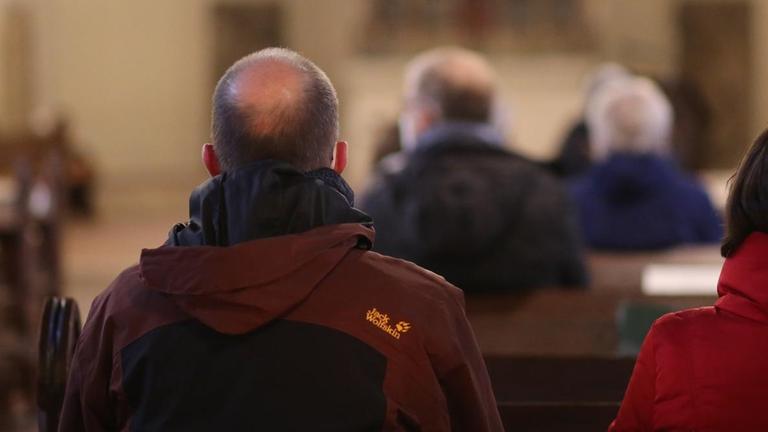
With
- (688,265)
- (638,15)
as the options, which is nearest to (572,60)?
(638,15)

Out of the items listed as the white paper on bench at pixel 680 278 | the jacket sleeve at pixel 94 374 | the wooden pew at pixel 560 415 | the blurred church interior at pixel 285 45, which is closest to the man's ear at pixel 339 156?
the jacket sleeve at pixel 94 374

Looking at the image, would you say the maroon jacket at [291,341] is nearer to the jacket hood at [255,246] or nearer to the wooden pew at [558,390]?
the jacket hood at [255,246]

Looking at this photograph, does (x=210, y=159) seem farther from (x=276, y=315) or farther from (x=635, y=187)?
(x=635, y=187)

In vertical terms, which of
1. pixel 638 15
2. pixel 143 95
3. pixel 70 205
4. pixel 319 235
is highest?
pixel 319 235

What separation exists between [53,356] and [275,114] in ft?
2.60

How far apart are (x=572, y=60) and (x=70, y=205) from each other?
16.8 feet

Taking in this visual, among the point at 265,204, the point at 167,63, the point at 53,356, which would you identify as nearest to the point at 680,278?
the point at 53,356

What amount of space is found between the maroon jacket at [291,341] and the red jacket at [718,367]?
290 millimetres

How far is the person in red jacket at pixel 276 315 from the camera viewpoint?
212cm

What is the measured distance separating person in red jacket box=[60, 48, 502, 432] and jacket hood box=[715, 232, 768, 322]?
1.31ft

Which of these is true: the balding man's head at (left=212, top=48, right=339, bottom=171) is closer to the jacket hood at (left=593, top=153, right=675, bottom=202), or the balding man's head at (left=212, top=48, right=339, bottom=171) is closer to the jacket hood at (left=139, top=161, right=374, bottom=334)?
the jacket hood at (left=139, top=161, right=374, bottom=334)

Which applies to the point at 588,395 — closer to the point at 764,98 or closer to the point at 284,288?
the point at 284,288

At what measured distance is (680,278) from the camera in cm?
500

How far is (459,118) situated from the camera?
14.9ft
